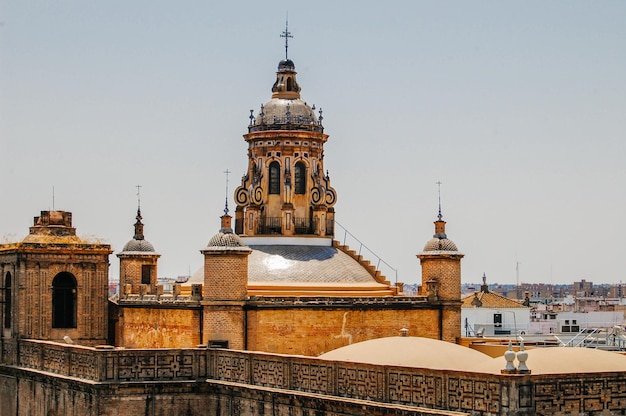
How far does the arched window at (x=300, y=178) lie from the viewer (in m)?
50.2

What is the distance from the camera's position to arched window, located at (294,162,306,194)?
165 feet

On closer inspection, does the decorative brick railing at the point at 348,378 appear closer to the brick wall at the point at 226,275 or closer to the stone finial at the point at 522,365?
the stone finial at the point at 522,365

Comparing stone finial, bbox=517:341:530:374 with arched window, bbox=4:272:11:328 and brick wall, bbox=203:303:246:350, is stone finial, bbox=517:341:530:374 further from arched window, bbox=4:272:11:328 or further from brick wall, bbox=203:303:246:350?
arched window, bbox=4:272:11:328

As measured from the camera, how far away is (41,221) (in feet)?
160

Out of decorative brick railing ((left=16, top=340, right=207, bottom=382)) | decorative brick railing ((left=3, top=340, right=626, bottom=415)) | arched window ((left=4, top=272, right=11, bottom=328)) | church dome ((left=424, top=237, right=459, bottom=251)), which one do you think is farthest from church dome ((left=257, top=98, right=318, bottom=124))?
decorative brick railing ((left=16, top=340, right=207, bottom=382))

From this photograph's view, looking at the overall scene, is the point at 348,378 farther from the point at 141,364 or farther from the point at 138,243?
the point at 138,243

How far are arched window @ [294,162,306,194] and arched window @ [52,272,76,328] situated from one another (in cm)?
839

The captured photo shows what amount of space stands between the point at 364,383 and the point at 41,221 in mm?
18950

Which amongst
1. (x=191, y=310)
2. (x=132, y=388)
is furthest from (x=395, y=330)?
(x=132, y=388)

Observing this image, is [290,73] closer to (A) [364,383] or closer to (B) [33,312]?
(B) [33,312]

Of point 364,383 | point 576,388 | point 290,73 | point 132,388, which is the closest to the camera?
point 576,388

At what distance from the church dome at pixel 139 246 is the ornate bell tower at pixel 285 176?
15.5 feet

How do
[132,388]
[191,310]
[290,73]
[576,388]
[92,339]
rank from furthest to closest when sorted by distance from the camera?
1. [290,73]
2. [92,339]
3. [191,310]
4. [132,388]
5. [576,388]

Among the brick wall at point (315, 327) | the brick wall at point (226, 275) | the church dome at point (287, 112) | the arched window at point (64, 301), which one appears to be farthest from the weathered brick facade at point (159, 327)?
the church dome at point (287, 112)
